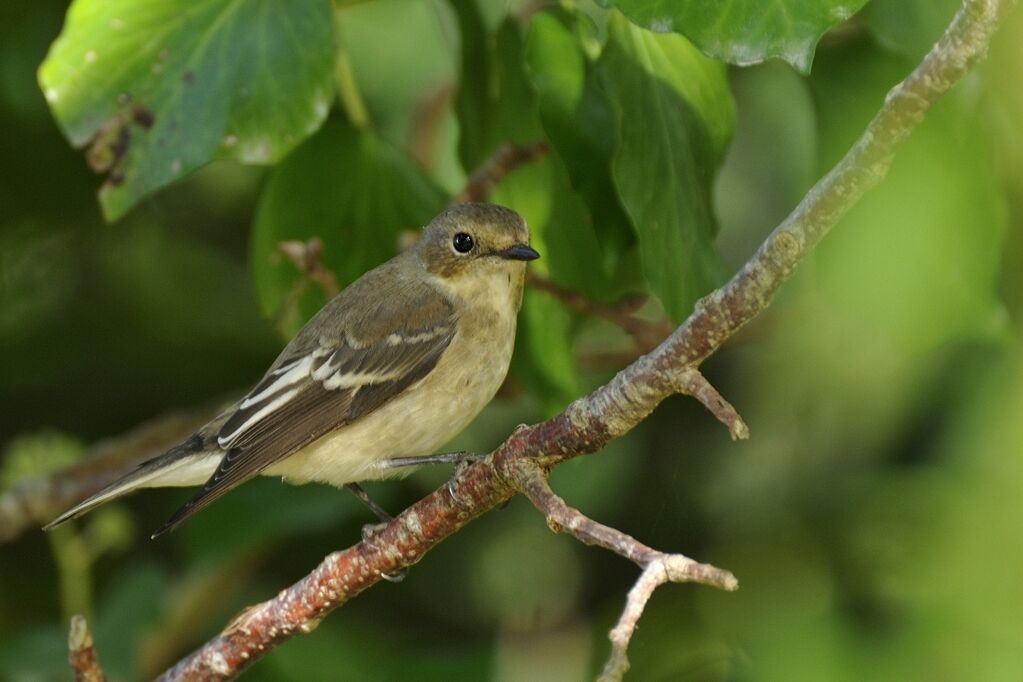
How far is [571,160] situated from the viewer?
2748 millimetres

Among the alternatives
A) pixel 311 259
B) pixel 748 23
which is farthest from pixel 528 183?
pixel 748 23

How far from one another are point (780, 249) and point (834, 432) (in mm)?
2097

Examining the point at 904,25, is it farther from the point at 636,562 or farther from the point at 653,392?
the point at 636,562

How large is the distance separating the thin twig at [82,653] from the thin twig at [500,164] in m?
1.40

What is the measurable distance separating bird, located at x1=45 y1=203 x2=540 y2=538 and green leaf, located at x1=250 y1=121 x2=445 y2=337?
9cm

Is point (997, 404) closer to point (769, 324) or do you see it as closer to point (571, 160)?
point (571, 160)

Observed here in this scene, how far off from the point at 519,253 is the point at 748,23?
115 cm

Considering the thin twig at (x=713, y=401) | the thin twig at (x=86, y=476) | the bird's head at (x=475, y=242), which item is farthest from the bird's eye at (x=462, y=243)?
the thin twig at (x=713, y=401)

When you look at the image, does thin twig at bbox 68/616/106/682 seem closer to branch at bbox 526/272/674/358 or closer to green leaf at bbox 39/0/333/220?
green leaf at bbox 39/0/333/220

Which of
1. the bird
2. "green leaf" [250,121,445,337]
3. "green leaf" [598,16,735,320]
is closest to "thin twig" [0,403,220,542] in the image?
the bird

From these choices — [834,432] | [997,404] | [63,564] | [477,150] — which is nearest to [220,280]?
[63,564]

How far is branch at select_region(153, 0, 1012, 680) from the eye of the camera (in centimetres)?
185

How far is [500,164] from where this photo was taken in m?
3.25

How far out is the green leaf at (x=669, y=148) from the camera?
257 cm
